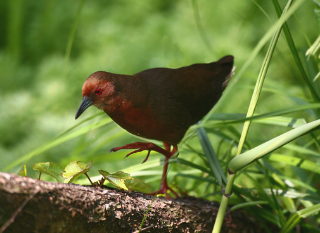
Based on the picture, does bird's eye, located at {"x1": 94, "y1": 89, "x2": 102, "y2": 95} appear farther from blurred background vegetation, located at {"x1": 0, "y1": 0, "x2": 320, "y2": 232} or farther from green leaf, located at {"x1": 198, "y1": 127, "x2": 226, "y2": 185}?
blurred background vegetation, located at {"x1": 0, "y1": 0, "x2": 320, "y2": 232}

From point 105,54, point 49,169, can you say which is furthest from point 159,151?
point 105,54

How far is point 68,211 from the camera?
1765 millimetres

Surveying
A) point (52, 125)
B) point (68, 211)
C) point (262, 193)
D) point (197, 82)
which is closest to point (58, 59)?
point (52, 125)

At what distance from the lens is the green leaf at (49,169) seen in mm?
1988

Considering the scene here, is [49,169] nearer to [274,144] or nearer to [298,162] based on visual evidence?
[274,144]

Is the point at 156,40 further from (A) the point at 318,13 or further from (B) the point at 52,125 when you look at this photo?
(A) the point at 318,13

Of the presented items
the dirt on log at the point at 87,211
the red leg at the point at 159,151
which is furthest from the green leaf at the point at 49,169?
the red leg at the point at 159,151

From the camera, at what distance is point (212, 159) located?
7.66 ft

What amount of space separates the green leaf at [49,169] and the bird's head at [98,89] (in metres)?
0.44

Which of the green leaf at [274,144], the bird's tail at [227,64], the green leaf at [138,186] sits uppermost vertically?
the bird's tail at [227,64]

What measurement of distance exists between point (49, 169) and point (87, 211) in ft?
0.87

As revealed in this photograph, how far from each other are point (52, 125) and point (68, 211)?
2265 millimetres

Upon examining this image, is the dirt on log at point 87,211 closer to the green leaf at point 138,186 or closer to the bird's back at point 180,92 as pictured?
the green leaf at point 138,186

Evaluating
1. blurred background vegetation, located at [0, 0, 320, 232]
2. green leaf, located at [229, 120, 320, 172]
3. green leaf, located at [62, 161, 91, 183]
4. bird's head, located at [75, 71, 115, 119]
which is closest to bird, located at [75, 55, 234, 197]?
bird's head, located at [75, 71, 115, 119]
